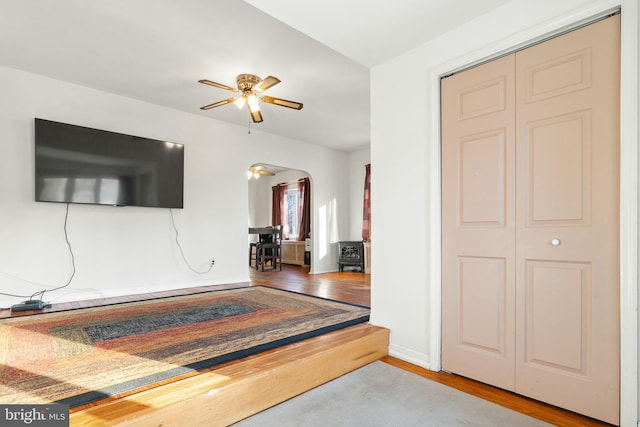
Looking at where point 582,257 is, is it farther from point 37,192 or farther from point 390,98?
point 37,192

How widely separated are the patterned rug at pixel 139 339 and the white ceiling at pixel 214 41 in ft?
6.94

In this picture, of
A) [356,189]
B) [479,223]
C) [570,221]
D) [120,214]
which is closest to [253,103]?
[120,214]

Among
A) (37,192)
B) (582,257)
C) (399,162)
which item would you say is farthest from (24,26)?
(582,257)

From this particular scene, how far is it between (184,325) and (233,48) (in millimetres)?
2487

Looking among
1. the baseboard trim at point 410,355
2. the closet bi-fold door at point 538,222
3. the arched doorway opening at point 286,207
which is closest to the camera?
Result: the closet bi-fold door at point 538,222

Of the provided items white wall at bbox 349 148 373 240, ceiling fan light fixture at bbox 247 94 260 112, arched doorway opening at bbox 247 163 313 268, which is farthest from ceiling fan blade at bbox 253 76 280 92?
arched doorway opening at bbox 247 163 313 268

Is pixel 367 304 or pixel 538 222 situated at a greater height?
pixel 538 222

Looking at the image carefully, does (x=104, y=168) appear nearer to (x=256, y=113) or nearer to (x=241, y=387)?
(x=256, y=113)

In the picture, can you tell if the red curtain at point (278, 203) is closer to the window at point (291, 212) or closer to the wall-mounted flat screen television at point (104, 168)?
the window at point (291, 212)

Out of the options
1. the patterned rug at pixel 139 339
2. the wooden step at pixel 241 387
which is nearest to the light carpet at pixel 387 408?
the wooden step at pixel 241 387

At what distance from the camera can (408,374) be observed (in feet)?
7.02

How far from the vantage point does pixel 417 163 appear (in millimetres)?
2357

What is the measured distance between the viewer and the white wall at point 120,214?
139 inches

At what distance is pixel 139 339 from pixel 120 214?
2.45m
